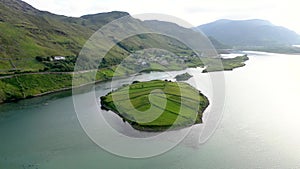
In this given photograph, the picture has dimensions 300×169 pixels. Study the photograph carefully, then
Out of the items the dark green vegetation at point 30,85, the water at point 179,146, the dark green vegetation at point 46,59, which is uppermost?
the dark green vegetation at point 46,59

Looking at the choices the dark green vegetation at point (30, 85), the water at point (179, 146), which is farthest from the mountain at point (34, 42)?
the water at point (179, 146)

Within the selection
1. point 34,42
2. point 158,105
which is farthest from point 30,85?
point 158,105

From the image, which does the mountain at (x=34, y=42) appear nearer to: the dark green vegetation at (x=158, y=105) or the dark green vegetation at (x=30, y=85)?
the dark green vegetation at (x=30, y=85)

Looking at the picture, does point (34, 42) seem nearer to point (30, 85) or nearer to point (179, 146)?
point (30, 85)

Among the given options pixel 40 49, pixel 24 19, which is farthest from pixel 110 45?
pixel 40 49

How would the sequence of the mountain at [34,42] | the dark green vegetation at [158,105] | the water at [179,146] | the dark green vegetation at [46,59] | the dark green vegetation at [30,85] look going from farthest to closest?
the mountain at [34,42] → the dark green vegetation at [46,59] → the dark green vegetation at [30,85] → the dark green vegetation at [158,105] → the water at [179,146]

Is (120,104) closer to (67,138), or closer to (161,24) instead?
(67,138)
